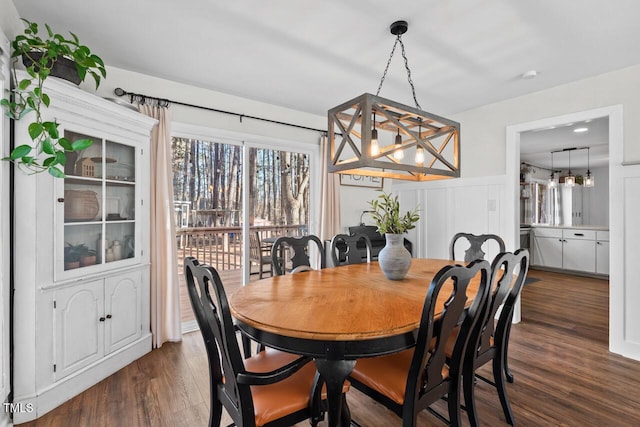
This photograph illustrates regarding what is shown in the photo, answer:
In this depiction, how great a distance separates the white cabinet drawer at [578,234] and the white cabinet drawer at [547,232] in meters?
0.09

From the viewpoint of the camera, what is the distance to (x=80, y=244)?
2312 mm

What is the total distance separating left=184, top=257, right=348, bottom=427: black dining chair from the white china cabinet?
4.31 feet

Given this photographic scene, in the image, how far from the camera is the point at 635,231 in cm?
280

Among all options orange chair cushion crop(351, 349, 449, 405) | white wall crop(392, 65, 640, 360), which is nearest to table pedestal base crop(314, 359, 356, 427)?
orange chair cushion crop(351, 349, 449, 405)

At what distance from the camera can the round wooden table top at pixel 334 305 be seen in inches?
50.3

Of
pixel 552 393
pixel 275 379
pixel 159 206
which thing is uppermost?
pixel 159 206

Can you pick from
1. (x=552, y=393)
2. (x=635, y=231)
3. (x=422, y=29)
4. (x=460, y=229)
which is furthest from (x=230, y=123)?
(x=635, y=231)

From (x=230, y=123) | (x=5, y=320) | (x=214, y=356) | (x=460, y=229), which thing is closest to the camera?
(x=214, y=356)

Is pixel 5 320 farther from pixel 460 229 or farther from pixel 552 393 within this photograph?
pixel 460 229

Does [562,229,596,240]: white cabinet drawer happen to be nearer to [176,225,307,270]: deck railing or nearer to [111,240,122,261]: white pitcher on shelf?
[176,225,307,270]: deck railing

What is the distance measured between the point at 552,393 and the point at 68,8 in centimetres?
408

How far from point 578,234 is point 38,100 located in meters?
7.87

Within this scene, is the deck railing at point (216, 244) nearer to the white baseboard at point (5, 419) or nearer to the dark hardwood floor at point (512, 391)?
the dark hardwood floor at point (512, 391)

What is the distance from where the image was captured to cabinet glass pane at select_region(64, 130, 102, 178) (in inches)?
87.8
